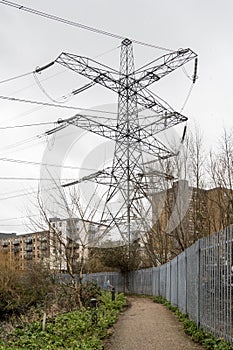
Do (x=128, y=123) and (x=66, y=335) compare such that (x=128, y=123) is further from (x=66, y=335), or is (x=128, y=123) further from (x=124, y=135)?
(x=66, y=335)

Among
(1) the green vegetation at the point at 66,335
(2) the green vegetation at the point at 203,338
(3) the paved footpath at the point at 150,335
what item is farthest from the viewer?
(3) the paved footpath at the point at 150,335

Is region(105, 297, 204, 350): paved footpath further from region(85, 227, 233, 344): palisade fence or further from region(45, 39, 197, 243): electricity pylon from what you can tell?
region(45, 39, 197, 243): electricity pylon

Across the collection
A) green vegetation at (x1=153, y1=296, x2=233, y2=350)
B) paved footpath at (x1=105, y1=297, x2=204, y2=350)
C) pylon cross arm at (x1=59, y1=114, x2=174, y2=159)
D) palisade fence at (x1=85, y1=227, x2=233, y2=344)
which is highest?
pylon cross arm at (x1=59, y1=114, x2=174, y2=159)

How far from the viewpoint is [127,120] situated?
2108 cm

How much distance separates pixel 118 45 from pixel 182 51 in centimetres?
316

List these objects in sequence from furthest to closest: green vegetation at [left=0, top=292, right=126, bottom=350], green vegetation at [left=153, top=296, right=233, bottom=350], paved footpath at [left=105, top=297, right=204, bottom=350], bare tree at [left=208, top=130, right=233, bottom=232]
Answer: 1. bare tree at [left=208, top=130, right=233, bottom=232]
2. paved footpath at [left=105, top=297, right=204, bottom=350]
3. green vegetation at [left=0, top=292, right=126, bottom=350]
4. green vegetation at [left=153, top=296, right=233, bottom=350]

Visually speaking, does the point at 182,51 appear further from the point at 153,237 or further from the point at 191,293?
the point at 153,237

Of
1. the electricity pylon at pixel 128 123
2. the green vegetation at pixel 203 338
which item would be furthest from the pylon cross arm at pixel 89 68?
the green vegetation at pixel 203 338

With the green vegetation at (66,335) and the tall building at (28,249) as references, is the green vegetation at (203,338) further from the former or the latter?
the tall building at (28,249)

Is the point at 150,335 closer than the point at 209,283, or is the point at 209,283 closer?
the point at 209,283

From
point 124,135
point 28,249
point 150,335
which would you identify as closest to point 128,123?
point 124,135

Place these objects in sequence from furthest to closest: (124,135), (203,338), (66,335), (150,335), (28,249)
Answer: (28,249) < (124,135) < (150,335) < (66,335) < (203,338)

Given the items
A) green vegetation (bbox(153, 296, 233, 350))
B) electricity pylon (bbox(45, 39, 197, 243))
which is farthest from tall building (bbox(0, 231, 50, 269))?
green vegetation (bbox(153, 296, 233, 350))

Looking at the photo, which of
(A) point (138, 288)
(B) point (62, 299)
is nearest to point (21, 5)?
(B) point (62, 299)
